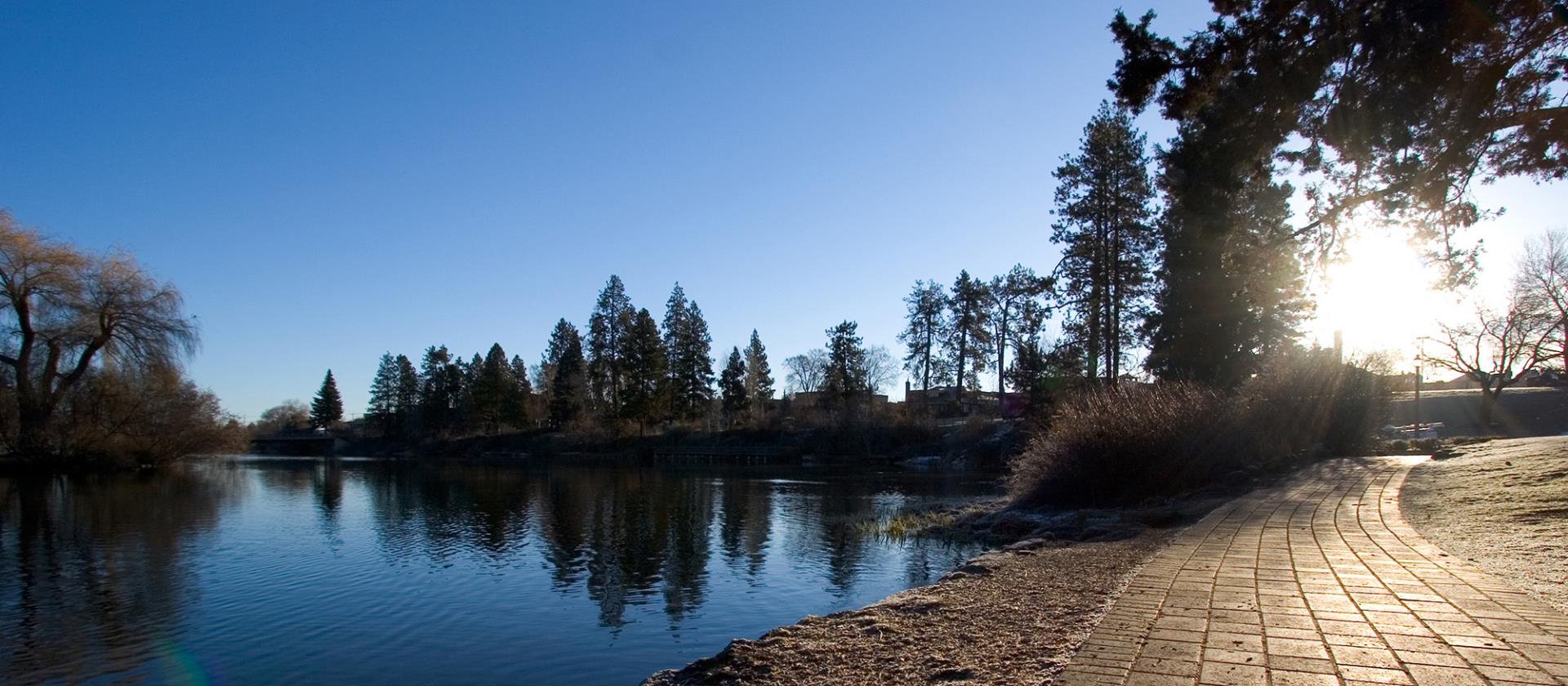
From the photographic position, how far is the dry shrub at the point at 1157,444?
18.2 metres

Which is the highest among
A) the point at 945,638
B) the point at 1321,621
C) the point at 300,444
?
the point at 1321,621

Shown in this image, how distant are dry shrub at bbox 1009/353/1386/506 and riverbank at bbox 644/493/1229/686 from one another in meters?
6.77

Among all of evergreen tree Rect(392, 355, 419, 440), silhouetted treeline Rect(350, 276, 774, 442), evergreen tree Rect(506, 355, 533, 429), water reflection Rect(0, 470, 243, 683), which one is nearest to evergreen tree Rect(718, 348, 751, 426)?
silhouetted treeline Rect(350, 276, 774, 442)

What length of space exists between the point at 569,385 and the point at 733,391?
50.4ft

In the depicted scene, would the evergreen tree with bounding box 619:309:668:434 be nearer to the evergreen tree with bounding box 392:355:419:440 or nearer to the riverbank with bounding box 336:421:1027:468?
the riverbank with bounding box 336:421:1027:468

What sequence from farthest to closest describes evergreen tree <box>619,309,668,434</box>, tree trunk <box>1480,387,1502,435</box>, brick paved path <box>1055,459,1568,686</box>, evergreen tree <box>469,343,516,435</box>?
evergreen tree <box>469,343,516,435</box> → evergreen tree <box>619,309,668,434</box> → tree trunk <box>1480,387,1502,435</box> → brick paved path <box>1055,459,1568,686</box>

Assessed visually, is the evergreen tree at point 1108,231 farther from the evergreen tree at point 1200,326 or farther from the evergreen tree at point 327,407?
the evergreen tree at point 327,407

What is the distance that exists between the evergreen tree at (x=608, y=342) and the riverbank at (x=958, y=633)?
66082 millimetres

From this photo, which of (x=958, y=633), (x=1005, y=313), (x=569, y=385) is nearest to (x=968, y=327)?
(x=1005, y=313)

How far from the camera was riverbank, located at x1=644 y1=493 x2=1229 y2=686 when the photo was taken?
19.2ft

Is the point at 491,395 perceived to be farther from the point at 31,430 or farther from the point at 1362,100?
the point at 1362,100

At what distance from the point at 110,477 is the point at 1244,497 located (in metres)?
42.1

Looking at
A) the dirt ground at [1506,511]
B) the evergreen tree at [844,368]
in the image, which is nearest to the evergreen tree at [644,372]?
the evergreen tree at [844,368]

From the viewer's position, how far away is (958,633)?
703 cm
